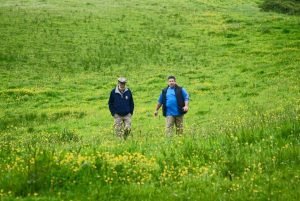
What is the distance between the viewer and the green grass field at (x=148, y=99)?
10.9 meters

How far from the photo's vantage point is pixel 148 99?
31266 mm

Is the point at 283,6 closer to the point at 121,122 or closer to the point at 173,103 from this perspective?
the point at 121,122

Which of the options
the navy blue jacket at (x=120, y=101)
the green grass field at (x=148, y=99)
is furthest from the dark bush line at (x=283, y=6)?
the navy blue jacket at (x=120, y=101)

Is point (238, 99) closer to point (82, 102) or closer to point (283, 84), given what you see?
point (283, 84)

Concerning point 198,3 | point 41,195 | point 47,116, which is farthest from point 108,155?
point 198,3

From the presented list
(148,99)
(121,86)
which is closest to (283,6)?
(148,99)

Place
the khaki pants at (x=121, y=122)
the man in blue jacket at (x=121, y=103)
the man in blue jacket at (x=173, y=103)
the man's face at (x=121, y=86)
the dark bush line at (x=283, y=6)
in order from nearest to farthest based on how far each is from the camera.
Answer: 1. the man in blue jacket at (x=173, y=103)
2. the man's face at (x=121, y=86)
3. the man in blue jacket at (x=121, y=103)
4. the khaki pants at (x=121, y=122)
5. the dark bush line at (x=283, y=6)

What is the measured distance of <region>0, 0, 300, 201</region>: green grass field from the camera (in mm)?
10906

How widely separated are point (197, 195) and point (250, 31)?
42948 mm

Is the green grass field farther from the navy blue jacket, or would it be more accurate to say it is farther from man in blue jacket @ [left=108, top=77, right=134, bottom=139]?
the navy blue jacket

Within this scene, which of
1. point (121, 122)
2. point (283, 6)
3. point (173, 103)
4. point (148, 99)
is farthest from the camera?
point (283, 6)

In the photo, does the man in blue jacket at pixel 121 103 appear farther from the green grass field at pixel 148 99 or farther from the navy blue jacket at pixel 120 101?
the green grass field at pixel 148 99

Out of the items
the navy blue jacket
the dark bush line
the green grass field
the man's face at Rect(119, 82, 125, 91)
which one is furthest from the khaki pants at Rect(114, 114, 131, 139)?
the dark bush line

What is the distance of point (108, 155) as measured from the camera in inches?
482
